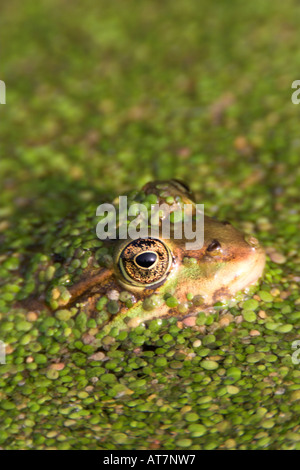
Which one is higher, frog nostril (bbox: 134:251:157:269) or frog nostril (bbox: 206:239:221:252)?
Result: frog nostril (bbox: 206:239:221:252)

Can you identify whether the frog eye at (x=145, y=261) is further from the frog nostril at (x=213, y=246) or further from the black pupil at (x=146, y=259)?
the frog nostril at (x=213, y=246)

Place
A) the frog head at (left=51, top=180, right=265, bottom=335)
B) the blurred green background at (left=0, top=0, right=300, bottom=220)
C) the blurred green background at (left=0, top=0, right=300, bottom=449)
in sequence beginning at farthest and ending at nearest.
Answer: the blurred green background at (left=0, top=0, right=300, bottom=220) → the frog head at (left=51, top=180, right=265, bottom=335) → the blurred green background at (left=0, top=0, right=300, bottom=449)

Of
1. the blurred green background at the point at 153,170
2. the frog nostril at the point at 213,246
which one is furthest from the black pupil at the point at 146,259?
the blurred green background at the point at 153,170

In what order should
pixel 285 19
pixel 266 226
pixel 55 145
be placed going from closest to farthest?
pixel 266 226
pixel 55 145
pixel 285 19

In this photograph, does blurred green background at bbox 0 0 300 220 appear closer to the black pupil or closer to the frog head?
the frog head

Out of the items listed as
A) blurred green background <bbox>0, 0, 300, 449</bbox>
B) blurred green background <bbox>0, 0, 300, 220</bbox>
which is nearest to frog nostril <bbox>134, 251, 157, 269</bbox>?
blurred green background <bbox>0, 0, 300, 449</bbox>

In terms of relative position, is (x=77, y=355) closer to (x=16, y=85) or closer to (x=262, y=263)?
(x=262, y=263)

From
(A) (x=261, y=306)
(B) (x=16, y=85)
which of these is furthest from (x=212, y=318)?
(B) (x=16, y=85)
